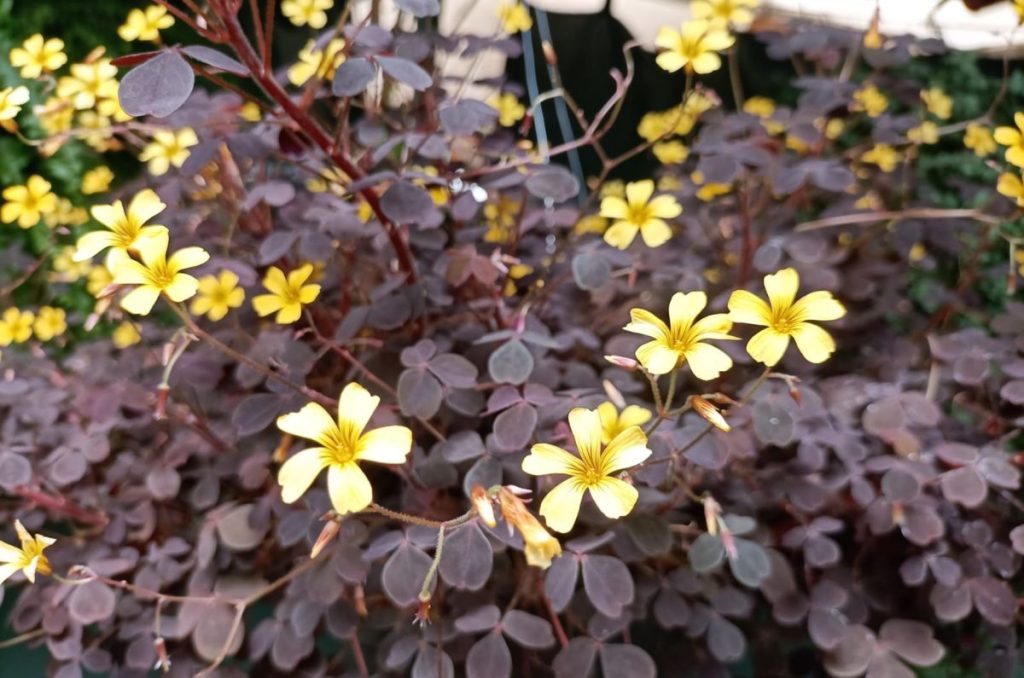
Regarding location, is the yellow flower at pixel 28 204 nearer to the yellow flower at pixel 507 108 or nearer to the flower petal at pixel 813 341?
the yellow flower at pixel 507 108

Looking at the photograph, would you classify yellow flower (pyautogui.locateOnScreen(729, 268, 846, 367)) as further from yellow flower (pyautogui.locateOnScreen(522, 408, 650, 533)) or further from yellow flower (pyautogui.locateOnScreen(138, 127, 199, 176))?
yellow flower (pyautogui.locateOnScreen(138, 127, 199, 176))

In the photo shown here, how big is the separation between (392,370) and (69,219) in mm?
755

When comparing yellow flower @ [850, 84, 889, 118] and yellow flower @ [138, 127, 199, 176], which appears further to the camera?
yellow flower @ [850, 84, 889, 118]

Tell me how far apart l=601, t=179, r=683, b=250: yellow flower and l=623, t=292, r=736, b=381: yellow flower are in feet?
0.98

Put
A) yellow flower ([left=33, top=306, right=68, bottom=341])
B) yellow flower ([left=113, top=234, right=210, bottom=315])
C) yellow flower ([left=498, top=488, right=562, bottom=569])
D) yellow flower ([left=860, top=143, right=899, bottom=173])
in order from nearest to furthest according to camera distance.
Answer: yellow flower ([left=498, top=488, right=562, bottom=569])
yellow flower ([left=113, top=234, right=210, bottom=315])
yellow flower ([left=33, top=306, right=68, bottom=341])
yellow flower ([left=860, top=143, right=899, bottom=173])

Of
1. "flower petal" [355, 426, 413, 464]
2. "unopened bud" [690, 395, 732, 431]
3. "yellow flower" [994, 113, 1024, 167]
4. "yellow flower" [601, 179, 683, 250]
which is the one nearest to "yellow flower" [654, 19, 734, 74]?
"yellow flower" [601, 179, 683, 250]

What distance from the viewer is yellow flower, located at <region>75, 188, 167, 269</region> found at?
1.93 feet

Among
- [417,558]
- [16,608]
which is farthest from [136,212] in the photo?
[16,608]

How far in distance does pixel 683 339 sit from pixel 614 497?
5.2 inches

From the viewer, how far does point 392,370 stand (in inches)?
33.9

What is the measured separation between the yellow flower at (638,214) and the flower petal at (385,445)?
416mm

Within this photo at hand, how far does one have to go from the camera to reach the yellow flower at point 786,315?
1.78 feet

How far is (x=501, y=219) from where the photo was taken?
3.54 ft

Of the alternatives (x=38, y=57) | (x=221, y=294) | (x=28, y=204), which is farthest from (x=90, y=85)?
(x=221, y=294)
